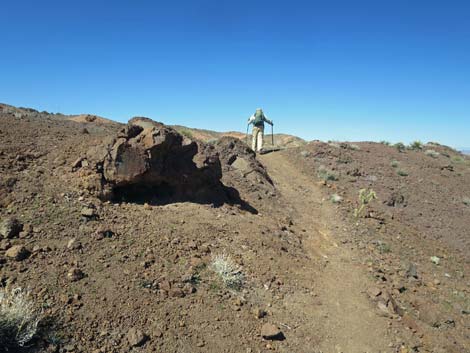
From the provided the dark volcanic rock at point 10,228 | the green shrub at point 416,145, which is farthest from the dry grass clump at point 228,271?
the green shrub at point 416,145

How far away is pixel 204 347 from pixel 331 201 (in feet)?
26.9

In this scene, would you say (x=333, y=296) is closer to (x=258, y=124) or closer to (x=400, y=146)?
(x=258, y=124)

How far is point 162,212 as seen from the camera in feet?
21.1

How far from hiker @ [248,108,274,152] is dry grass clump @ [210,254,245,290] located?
1078cm

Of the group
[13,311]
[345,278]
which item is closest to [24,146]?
[13,311]

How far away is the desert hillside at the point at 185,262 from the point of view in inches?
164

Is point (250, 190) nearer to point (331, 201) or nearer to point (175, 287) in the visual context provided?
point (331, 201)

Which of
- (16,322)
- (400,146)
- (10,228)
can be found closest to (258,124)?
(400,146)

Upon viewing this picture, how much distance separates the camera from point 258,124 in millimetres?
15875

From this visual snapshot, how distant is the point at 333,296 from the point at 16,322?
4.79 meters

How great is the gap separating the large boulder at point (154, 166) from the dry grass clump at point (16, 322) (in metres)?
2.58

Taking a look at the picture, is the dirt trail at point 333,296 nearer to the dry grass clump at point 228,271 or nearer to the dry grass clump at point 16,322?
the dry grass clump at point 228,271

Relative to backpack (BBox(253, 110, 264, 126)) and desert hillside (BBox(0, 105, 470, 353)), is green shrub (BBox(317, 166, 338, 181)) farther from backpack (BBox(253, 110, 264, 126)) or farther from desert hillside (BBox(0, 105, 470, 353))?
desert hillside (BBox(0, 105, 470, 353))

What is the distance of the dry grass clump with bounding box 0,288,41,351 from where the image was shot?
134 inches
